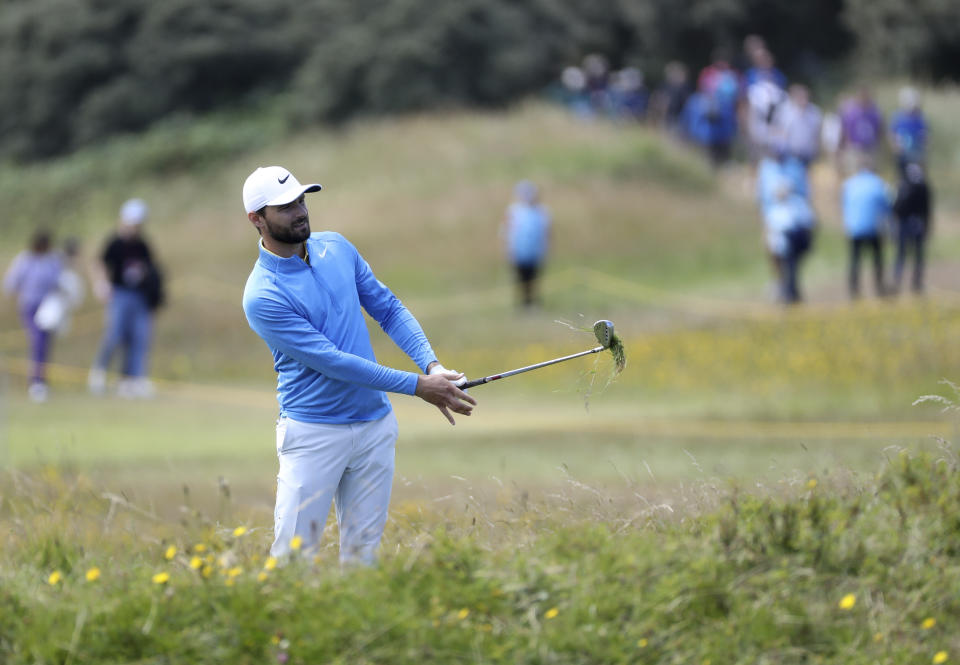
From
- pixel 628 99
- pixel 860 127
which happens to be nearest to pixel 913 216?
pixel 860 127

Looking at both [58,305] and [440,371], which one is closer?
[440,371]

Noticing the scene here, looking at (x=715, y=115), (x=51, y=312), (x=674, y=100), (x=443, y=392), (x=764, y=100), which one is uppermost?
(x=674, y=100)

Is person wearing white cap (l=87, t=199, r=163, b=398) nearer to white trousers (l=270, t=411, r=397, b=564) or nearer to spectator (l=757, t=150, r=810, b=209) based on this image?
spectator (l=757, t=150, r=810, b=209)

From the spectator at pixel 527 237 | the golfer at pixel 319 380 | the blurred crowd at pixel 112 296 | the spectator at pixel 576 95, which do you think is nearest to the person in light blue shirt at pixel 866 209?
the spectator at pixel 527 237

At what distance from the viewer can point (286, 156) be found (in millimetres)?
40062

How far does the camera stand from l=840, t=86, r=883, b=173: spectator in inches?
1113

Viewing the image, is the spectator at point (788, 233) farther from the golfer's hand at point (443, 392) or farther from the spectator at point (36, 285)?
the golfer's hand at point (443, 392)

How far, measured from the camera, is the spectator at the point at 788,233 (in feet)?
69.4

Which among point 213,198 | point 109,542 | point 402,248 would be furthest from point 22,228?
point 109,542

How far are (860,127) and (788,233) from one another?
321 inches

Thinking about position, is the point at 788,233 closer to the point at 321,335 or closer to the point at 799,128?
the point at 799,128

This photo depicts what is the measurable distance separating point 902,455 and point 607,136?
29394mm

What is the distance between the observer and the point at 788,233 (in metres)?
21.1

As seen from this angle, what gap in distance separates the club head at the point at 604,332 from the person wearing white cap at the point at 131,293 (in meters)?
13.6
